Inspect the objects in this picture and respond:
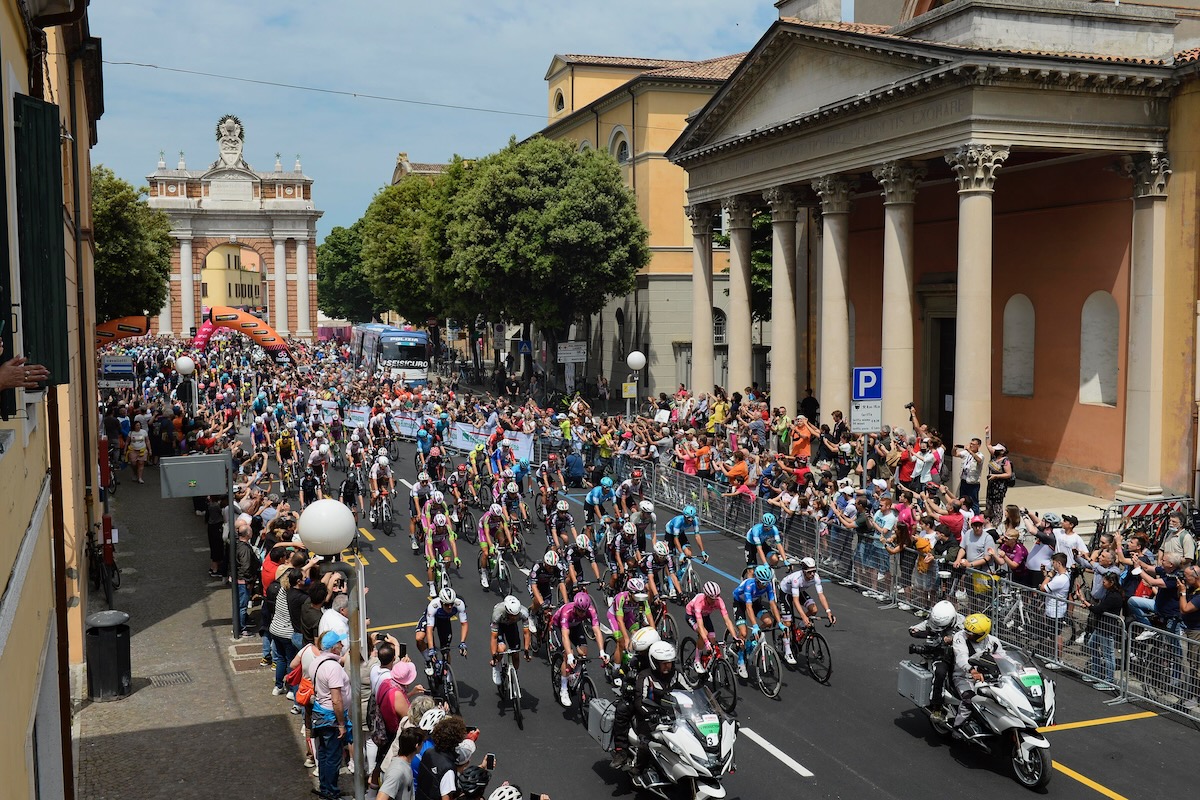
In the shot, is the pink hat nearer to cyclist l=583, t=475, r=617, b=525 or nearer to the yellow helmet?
the yellow helmet

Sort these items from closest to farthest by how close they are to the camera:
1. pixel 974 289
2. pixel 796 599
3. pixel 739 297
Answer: pixel 796 599, pixel 974 289, pixel 739 297

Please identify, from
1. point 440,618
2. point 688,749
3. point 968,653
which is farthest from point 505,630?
point 968,653

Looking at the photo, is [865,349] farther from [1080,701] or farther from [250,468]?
[1080,701]

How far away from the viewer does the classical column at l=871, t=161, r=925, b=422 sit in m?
Result: 24.7

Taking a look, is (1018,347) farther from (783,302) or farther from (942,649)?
(942,649)

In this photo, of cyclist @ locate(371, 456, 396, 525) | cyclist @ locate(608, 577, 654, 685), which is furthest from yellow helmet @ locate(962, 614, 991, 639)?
cyclist @ locate(371, 456, 396, 525)

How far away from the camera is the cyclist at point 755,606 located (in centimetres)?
1408

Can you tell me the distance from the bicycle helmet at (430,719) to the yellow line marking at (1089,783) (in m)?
6.71

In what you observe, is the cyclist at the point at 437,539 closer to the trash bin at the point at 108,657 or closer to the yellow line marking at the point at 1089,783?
the trash bin at the point at 108,657

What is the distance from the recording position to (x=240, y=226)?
105000 mm

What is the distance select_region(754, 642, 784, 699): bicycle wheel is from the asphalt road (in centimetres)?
14

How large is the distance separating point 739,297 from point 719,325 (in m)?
17.4

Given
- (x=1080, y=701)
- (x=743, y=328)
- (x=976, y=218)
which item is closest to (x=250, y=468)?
(x=743, y=328)

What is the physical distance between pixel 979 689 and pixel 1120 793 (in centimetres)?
159
